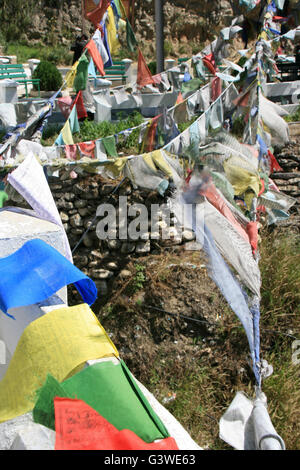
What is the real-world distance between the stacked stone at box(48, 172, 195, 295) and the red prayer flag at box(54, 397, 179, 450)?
5056mm

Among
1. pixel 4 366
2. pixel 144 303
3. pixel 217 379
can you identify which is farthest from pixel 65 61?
pixel 4 366

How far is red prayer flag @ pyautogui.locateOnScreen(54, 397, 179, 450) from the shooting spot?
1659mm

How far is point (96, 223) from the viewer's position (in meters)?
6.90

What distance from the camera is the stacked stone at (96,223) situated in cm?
681

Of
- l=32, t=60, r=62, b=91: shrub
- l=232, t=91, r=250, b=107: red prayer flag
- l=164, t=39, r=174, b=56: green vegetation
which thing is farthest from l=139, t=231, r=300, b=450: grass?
l=164, t=39, r=174, b=56: green vegetation

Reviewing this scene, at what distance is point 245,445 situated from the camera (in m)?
2.24

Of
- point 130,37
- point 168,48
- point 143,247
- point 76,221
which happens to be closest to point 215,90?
point 130,37

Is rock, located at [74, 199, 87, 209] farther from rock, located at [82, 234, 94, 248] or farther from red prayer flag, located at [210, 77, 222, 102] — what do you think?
red prayer flag, located at [210, 77, 222, 102]

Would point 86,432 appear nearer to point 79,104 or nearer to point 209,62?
point 79,104

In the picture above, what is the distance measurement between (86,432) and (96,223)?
5.31 meters

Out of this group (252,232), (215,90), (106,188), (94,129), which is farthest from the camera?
(94,129)

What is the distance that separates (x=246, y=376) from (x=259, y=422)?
11.2 ft
